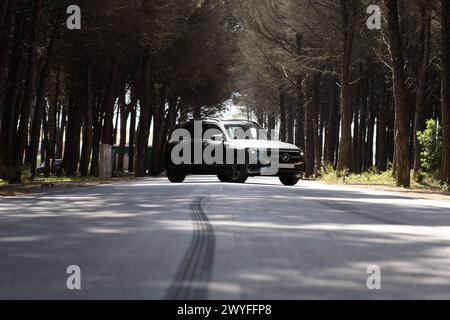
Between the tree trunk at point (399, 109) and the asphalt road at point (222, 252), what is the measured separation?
13.9 metres

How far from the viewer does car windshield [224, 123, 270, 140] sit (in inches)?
971

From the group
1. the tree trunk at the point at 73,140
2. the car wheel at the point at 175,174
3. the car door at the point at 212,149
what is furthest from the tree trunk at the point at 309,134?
the car door at the point at 212,149

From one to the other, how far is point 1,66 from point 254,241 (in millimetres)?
20468

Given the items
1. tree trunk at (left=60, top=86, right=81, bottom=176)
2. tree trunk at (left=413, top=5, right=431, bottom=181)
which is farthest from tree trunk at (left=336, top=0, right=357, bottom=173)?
tree trunk at (left=60, top=86, right=81, bottom=176)

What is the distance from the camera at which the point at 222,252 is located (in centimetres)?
758

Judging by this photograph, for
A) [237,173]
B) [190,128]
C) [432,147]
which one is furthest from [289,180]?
[432,147]

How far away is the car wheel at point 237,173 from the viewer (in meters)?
24.2

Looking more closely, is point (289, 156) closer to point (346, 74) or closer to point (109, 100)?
point (346, 74)

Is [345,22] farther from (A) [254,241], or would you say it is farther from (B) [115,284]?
(B) [115,284]

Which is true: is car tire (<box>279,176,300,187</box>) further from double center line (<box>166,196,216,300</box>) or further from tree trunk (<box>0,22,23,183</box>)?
double center line (<box>166,196,216,300</box>)

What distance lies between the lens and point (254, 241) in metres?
8.52

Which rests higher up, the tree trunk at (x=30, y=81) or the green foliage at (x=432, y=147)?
the tree trunk at (x=30, y=81)

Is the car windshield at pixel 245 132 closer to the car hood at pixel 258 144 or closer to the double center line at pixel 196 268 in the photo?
the car hood at pixel 258 144
